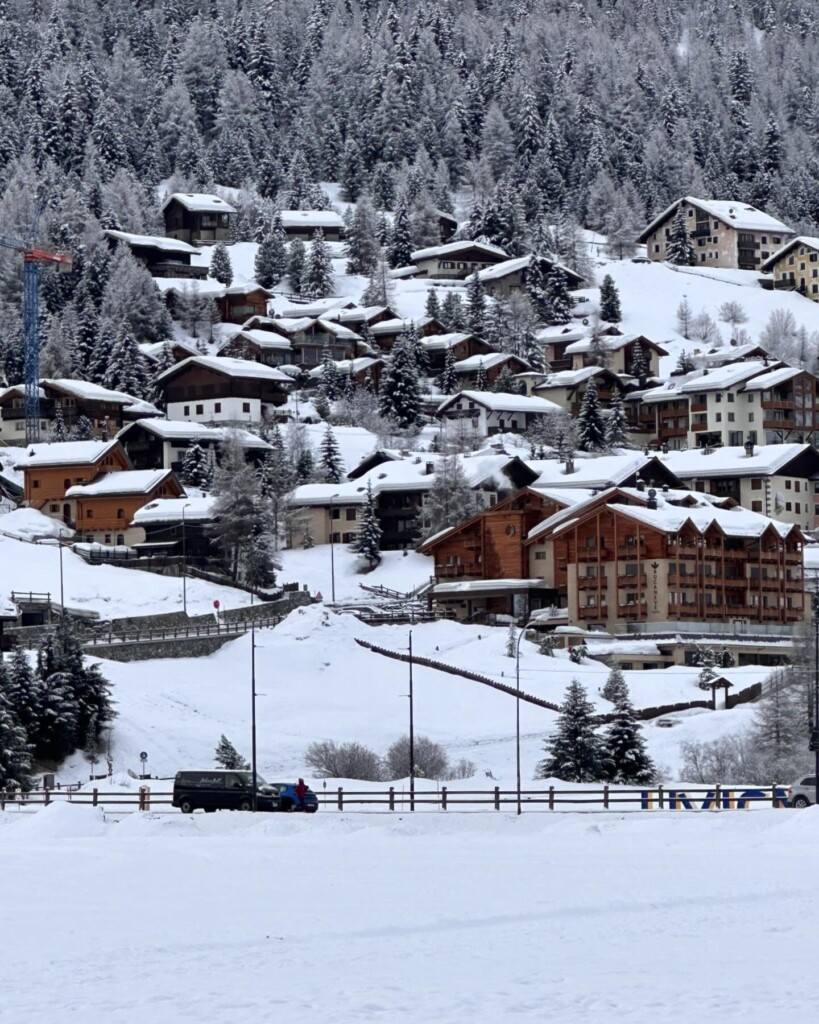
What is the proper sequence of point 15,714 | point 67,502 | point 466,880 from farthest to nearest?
1. point 67,502
2. point 15,714
3. point 466,880

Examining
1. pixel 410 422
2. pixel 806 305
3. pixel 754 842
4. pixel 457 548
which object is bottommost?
pixel 754 842

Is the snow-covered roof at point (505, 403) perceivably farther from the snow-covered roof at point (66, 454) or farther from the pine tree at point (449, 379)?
the snow-covered roof at point (66, 454)

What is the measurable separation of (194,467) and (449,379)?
100 ft

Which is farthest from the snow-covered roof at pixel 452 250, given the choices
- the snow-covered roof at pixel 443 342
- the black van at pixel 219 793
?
the black van at pixel 219 793

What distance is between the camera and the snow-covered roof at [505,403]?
14725 cm

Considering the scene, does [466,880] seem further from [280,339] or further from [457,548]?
[280,339]

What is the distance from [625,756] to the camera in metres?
72.6

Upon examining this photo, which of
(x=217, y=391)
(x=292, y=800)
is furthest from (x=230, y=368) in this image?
(x=292, y=800)

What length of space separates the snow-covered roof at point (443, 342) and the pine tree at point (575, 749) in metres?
93.8

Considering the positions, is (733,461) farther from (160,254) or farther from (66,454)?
(160,254)

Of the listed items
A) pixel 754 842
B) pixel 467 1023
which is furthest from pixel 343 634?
pixel 467 1023

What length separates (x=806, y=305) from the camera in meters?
193

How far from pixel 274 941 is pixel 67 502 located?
9878 cm

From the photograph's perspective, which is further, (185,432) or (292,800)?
(185,432)
